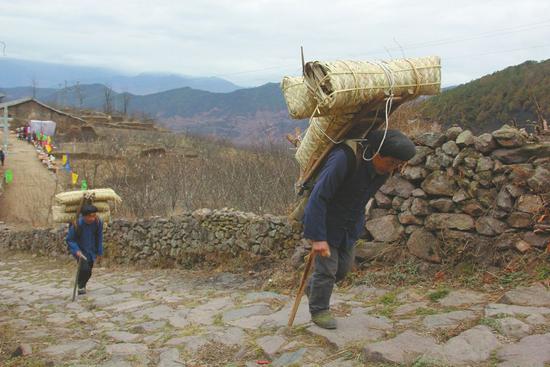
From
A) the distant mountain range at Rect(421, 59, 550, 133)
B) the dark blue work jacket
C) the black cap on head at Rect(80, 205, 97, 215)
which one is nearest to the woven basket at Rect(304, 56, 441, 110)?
the dark blue work jacket

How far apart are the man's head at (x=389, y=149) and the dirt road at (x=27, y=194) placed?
55.2 ft

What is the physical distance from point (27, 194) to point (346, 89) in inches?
940

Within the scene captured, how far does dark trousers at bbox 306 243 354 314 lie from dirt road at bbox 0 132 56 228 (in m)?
16.2

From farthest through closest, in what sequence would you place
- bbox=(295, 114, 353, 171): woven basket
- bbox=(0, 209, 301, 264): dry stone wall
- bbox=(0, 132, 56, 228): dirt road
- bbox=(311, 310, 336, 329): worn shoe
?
1. bbox=(0, 132, 56, 228): dirt road
2. bbox=(0, 209, 301, 264): dry stone wall
3. bbox=(311, 310, 336, 329): worn shoe
4. bbox=(295, 114, 353, 171): woven basket

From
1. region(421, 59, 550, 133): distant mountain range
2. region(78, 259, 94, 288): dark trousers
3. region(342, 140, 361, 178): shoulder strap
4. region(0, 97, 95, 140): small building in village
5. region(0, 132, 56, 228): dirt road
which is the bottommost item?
region(0, 132, 56, 228): dirt road

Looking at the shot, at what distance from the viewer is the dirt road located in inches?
800

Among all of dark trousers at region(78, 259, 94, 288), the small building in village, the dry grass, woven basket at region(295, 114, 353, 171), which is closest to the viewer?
woven basket at region(295, 114, 353, 171)

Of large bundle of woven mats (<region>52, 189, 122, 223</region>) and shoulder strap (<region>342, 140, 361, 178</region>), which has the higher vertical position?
shoulder strap (<region>342, 140, 361, 178</region>)

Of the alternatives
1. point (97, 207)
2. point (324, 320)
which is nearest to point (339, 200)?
point (324, 320)

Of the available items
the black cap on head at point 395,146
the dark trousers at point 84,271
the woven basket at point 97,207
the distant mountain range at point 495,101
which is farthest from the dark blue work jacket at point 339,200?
the woven basket at point 97,207

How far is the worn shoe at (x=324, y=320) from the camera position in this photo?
421 cm

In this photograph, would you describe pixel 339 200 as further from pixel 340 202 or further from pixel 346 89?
pixel 346 89

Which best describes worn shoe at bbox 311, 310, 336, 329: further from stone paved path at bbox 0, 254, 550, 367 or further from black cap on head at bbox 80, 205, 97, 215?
black cap on head at bbox 80, 205, 97, 215

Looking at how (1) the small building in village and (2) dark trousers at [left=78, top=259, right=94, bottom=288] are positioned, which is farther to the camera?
(1) the small building in village
